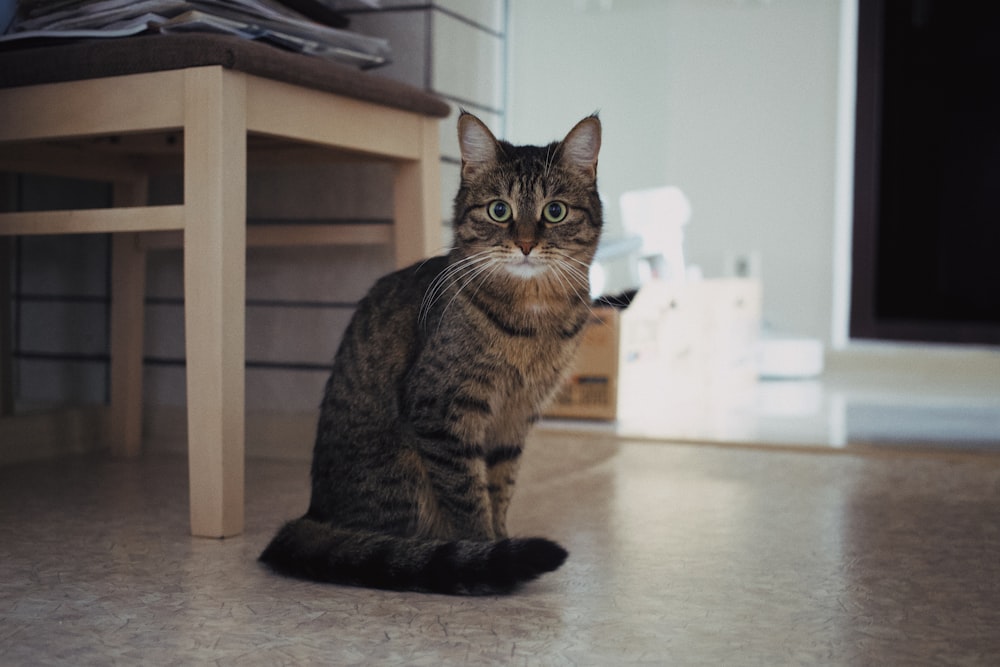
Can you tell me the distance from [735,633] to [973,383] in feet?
11.2

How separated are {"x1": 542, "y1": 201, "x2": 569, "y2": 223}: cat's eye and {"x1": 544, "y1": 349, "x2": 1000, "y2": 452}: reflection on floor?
1166 millimetres

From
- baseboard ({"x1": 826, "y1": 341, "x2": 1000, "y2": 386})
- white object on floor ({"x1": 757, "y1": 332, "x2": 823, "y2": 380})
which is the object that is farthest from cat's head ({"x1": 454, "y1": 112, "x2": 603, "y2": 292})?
baseboard ({"x1": 826, "y1": 341, "x2": 1000, "y2": 386})

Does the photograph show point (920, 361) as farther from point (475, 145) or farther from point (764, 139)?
point (475, 145)

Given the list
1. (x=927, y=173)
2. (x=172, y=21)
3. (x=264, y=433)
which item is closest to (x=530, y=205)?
(x=172, y=21)

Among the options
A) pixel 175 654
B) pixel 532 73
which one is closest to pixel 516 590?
pixel 175 654

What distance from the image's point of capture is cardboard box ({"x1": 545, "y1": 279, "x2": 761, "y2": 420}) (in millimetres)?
2756

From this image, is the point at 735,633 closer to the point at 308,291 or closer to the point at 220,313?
the point at 220,313

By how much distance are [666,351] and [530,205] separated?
2.03 meters

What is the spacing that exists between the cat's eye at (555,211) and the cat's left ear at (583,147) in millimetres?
60

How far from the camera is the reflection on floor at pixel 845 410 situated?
2.43m

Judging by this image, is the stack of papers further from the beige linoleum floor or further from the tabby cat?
the beige linoleum floor

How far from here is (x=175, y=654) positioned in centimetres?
96

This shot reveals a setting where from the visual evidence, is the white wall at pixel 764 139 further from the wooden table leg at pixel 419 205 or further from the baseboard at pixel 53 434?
the baseboard at pixel 53 434

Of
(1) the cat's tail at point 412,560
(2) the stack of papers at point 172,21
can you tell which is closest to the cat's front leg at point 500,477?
(1) the cat's tail at point 412,560
